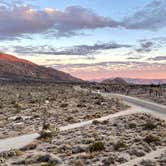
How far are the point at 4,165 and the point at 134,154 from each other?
678 cm

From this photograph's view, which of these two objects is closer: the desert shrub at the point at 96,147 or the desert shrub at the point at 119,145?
the desert shrub at the point at 96,147

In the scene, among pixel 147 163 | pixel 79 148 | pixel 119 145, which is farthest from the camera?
pixel 119 145

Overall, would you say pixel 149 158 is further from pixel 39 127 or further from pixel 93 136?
pixel 39 127

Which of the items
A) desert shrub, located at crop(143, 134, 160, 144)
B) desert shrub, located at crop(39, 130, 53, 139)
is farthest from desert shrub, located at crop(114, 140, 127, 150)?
desert shrub, located at crop(39, 130, 53, 139)

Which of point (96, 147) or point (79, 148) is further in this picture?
point (79, 148)

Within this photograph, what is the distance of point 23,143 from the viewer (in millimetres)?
30219

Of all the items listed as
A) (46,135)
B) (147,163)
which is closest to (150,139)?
(147,163)

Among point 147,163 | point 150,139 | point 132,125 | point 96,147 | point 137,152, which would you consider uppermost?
point 132,125

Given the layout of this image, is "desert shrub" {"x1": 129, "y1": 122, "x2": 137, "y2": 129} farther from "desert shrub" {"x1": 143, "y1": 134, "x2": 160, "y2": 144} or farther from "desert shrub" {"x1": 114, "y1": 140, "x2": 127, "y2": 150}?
"desert shrub" {"x1": 114, "y1": 140, "x2": 127, "y2": 150}

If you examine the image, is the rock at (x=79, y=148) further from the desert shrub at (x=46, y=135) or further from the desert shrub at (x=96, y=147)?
the desert shrub at (x=46, y=135)

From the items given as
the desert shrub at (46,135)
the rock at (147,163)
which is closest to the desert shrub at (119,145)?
the rock at (147,163)

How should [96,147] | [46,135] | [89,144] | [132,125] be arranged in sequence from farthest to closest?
[132,125], [46,135], [89,144], [96,147]

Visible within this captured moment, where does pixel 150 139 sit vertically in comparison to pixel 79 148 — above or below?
above

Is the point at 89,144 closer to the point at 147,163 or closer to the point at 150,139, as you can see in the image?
the point at 150,139
